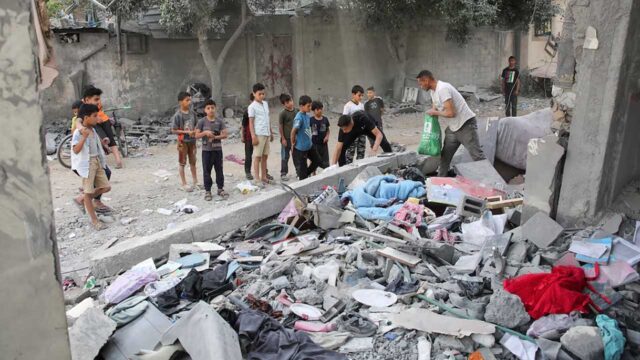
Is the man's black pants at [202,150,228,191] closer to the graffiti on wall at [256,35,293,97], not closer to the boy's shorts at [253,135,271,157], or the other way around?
the boy's shorts at [253,135,271,157]

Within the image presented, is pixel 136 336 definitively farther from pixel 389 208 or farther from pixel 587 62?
pixel 587 62

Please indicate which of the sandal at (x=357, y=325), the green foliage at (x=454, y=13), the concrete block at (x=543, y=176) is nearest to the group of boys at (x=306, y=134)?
the concrete block at (x=543, y=176)

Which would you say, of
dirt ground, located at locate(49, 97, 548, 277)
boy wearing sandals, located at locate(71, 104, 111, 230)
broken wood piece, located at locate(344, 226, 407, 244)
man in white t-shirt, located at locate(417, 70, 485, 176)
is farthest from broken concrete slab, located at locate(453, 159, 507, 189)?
boy wearing sandals, located at locate(71, 104, 111, 230)

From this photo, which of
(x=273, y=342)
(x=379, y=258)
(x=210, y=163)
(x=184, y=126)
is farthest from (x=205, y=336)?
(x=184, y=126)

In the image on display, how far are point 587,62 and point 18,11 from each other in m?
4.77

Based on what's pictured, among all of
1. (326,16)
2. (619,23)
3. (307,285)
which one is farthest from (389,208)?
(326,16)

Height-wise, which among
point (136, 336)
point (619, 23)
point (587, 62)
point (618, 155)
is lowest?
point (136, 336)

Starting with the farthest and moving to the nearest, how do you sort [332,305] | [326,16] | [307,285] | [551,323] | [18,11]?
1. [326,16]
2. [307,285]
3. [332,305]
4. [551,323]
5. [18,11]

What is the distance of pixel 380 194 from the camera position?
23.2 feet

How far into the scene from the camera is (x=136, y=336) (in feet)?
14.0

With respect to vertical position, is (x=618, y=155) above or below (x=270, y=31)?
below

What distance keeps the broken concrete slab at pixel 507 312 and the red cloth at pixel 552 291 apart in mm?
144

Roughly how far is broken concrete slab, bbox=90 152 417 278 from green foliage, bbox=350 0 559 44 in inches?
405

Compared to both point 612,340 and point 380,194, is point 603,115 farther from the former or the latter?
point 380,194
